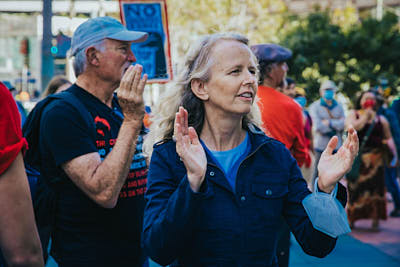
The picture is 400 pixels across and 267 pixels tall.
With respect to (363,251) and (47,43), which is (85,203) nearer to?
(363,251)

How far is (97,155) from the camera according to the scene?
2.58 meters

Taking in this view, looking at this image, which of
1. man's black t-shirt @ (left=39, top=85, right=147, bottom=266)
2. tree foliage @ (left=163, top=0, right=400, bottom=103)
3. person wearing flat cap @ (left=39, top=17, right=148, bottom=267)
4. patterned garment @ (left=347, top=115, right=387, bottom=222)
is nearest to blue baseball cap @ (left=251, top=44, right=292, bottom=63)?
person wearing flat cap @ (left=39, top=17, right=148, bottom=267)

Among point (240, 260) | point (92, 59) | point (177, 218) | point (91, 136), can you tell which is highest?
point (92, 59)

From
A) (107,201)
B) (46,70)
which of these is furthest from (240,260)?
(46,70)

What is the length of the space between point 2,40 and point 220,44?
6226cm

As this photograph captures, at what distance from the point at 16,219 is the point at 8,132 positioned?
30 centimetres

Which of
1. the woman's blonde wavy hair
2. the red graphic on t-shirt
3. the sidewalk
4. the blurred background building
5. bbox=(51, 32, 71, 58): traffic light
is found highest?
the blurred background building

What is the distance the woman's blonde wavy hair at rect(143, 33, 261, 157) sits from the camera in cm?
233

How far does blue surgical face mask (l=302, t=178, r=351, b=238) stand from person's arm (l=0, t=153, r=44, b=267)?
1.05m

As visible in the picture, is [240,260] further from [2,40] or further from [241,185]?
[2,40]

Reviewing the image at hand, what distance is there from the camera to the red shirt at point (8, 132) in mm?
1754

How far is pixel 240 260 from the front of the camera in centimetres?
206

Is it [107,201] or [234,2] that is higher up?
[234,2]

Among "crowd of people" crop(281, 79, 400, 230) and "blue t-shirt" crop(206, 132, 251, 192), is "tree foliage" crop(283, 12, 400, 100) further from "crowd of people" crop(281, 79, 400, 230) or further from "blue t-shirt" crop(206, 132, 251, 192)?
"blue t-shirt" crop(206, 132, 251, 192)
